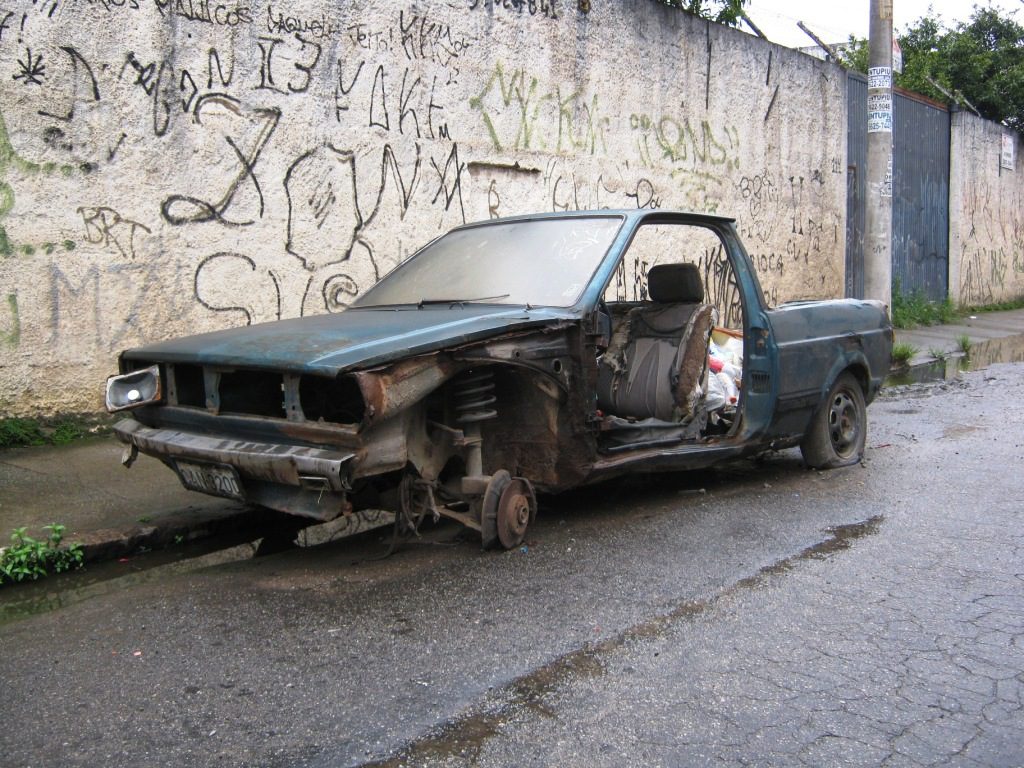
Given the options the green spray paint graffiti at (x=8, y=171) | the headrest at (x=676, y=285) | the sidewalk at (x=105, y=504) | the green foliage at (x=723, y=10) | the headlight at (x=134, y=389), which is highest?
the green foliage at (x=723, y=10)

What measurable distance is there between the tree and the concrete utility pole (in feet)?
36.0

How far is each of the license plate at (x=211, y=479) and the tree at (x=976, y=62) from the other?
20237mm

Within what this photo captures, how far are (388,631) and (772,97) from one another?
1162 cm

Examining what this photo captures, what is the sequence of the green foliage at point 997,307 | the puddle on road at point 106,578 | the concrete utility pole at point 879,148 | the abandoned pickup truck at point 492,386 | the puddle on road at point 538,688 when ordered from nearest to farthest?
the puddle on road at point 538,688 < the abandoned pickup truck at point 492,386 < the puddle on road at point 106,578 < the concrete utility pole at point 879,148 < the green foliage at point 997,307

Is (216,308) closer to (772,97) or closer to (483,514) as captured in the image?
(483,514)

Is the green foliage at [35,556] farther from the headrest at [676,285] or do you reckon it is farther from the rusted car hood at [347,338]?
the headrest at [676,285]

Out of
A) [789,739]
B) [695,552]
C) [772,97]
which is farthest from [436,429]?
[772,97]

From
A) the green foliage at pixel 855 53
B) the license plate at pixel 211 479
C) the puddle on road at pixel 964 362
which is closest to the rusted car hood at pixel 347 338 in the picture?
the license plate at pixel 211 479

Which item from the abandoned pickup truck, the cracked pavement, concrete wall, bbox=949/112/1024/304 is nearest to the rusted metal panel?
concrete wall, bbox=949/112/1024/304

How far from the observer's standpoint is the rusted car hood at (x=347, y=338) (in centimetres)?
365

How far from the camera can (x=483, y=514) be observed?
13.9 ft

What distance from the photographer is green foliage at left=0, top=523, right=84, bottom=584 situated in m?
4.28

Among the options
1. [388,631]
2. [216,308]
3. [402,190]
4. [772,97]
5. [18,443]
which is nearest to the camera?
[388,631]

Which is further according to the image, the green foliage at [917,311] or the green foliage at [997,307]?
the green foliage at [997,307]
